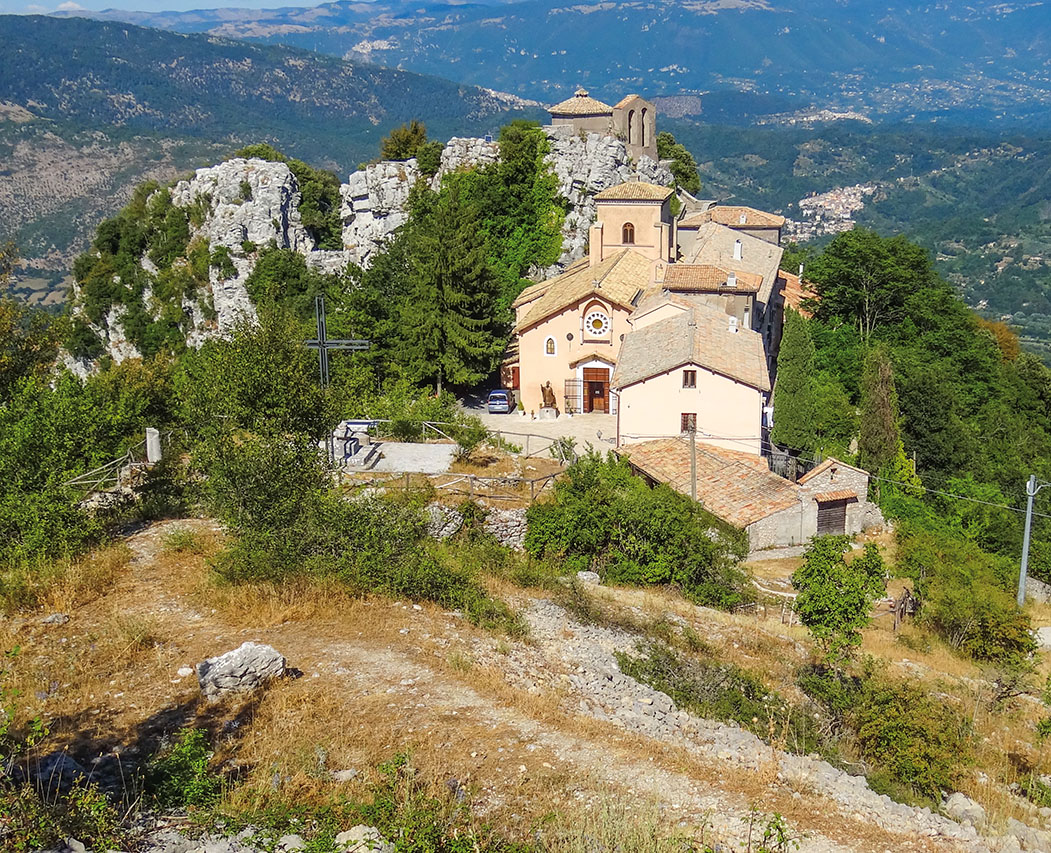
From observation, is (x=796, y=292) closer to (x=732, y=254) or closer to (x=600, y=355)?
(x=732, y=254)

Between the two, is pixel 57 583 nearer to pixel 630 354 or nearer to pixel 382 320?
pixel 630 354

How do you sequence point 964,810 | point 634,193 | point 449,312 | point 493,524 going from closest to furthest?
point 964,810 < point 493,524 < point 449,312 < point 634,193

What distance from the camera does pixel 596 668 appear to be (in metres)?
14.4

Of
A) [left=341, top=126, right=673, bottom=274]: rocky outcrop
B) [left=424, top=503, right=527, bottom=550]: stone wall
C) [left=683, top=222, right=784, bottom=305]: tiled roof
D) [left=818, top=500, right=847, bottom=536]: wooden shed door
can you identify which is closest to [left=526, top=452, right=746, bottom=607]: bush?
[left=424, top=503, right=527, bottom=550]: stone wall

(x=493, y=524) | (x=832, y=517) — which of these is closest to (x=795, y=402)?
(x=832, y=517)

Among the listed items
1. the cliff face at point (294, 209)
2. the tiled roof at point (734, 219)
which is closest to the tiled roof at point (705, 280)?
the cliff face at point (294, 209)

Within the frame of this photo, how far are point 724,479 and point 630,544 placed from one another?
900 cm

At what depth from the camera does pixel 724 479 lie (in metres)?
29.5

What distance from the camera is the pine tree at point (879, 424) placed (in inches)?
1446

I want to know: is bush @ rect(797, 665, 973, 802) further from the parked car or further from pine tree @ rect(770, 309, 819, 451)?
the parked car

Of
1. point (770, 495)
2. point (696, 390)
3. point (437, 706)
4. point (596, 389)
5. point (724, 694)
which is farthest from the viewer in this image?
point (596, 389)

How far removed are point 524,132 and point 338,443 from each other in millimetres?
32115

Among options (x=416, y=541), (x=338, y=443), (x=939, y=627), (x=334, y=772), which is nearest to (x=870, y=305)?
(x=939, y=627)

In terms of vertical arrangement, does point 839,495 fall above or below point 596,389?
below
